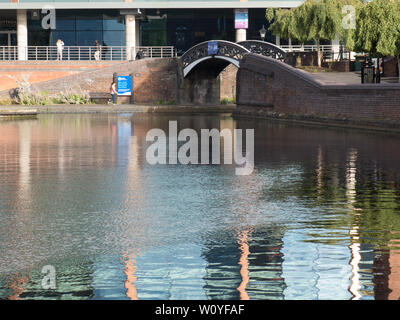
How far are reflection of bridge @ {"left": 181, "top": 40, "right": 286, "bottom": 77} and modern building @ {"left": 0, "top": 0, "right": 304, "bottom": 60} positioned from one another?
11.4m

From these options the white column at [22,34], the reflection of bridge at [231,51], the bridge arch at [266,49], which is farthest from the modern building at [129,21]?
the bridge arch at [266,49]

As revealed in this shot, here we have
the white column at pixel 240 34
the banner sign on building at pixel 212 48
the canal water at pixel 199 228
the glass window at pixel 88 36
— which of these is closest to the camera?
the canal water at pixel 199 228

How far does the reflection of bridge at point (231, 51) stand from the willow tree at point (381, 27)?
36.8 ft

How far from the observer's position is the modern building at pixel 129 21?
65438mm

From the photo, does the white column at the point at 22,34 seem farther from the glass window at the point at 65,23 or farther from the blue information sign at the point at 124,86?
the blue information sign at the point at 124,86

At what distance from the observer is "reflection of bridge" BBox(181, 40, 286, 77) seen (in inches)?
1732

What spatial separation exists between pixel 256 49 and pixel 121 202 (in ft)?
114

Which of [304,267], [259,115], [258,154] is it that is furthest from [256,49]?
[304,267]

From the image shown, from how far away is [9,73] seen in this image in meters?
59.0

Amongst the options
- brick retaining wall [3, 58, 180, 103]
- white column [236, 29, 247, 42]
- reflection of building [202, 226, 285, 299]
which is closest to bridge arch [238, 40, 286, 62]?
brick retaining wall [3, 58, 180, 103]

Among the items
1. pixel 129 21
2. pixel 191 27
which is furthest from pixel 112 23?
pixel 191 27

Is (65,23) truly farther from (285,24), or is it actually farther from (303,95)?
(303,95)
